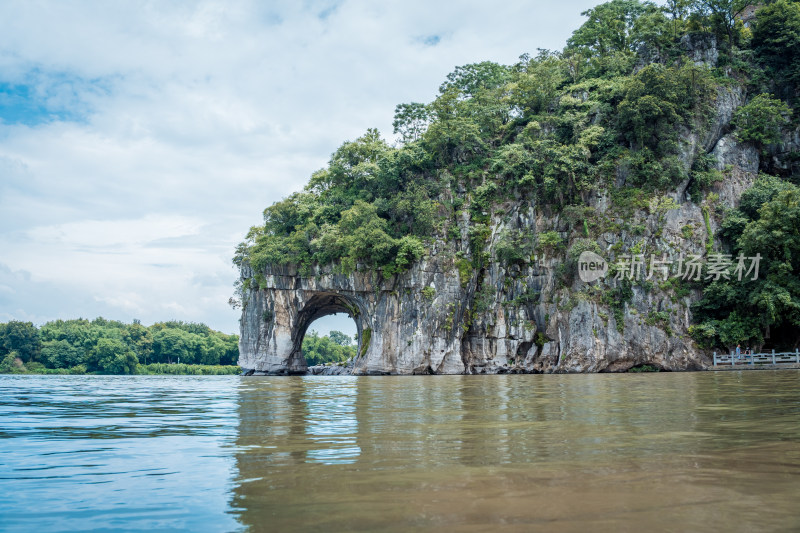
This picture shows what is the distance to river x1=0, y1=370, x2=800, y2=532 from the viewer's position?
213 cm

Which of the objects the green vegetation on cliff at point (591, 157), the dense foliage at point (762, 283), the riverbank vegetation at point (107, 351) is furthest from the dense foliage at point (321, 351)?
the dense foliage at point (762, 283)

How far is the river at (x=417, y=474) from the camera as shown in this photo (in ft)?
6.98

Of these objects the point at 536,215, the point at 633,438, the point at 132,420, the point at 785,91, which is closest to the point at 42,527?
the point at 633,438

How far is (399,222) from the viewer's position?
2942 centimetres

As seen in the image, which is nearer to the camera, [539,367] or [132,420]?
[132,420]

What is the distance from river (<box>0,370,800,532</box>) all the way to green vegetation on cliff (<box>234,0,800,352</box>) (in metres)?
20.6

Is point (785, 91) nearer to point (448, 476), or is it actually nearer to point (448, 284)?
point (448, 284)

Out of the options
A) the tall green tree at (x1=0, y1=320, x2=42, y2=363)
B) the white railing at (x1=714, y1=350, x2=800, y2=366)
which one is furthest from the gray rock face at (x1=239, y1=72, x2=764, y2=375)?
the tall green tree at (x1=0, y1=320, x2=42, y2=363)

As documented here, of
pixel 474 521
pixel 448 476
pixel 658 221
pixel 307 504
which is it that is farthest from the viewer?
pixel 658 221

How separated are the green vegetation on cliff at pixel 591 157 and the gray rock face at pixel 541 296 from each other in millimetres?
402

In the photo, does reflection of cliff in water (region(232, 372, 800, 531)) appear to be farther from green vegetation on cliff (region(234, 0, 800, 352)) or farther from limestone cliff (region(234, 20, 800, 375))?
green vegetation on cliff (region(234, 0, 800, 352))

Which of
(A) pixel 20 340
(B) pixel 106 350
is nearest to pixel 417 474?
(B) pixel 106 350

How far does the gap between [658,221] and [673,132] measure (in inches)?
166

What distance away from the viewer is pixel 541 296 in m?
26.3
